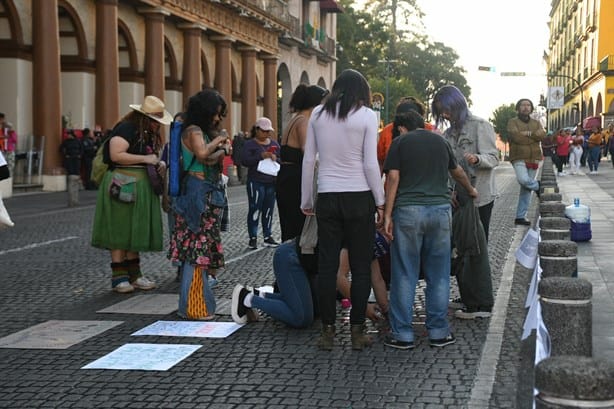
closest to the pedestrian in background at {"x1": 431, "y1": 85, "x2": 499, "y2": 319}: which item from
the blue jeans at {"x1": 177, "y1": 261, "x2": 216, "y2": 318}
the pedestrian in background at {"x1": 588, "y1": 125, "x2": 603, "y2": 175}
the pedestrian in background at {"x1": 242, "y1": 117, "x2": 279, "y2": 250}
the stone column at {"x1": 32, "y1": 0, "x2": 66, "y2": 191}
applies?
the blue jeans at {"x1": 177, "y1": 261, "x2": 216, "y2": 318}

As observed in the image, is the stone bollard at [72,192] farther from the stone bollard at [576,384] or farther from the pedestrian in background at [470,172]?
the stone bollard at [576,384]

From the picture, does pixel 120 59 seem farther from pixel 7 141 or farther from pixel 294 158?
pixel 294 158

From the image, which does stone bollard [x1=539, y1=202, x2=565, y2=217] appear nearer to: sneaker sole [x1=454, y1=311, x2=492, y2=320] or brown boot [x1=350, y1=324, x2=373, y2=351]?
sneaker sole [x1=454, y1=311, x2=492, y2=320]

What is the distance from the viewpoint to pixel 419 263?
6.12 meters

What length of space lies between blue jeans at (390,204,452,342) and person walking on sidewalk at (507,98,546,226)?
7.78 metres

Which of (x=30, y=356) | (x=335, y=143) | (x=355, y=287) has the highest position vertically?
(x=335, y=143)

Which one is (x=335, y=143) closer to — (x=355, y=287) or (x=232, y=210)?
(x=355, y=287)

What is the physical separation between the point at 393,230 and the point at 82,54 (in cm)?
2241

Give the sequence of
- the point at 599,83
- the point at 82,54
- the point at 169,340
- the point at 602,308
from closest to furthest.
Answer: the point at 169,340, the point at 602,308, the point at 82,54, the point at 599,83

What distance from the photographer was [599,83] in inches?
2422

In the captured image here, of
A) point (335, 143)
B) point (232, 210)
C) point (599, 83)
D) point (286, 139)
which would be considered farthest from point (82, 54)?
point (599, 83)

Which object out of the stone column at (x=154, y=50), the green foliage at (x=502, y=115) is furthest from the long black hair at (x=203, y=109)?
the green foliage at (x=502, y=115)

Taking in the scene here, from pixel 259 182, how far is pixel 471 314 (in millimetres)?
5442

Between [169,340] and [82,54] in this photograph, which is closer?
[169,340]
